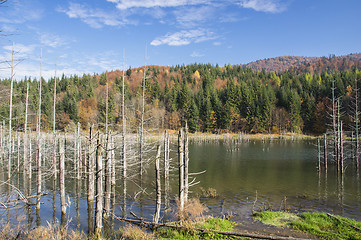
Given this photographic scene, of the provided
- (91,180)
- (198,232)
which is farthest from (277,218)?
(91,180)

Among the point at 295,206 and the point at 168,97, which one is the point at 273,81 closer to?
the point at 168,97

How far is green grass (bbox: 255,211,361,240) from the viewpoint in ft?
33.1

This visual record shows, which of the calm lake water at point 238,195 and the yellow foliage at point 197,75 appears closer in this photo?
the calm lake water at point 238,195

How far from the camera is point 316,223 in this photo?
11.5 m

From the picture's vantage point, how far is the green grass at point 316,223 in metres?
10.1

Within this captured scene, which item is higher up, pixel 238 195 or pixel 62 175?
pixel 62 175

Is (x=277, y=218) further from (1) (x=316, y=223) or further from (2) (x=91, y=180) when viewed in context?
(2) (x=91, y=180)

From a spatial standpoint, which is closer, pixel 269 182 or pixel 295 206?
pixel 295 206

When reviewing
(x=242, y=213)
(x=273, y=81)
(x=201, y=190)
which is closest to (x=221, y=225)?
(x=242, y=213)

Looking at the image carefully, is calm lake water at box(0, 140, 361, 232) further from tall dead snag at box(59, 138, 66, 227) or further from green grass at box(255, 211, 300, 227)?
green grass at box(255, 211, 300, 227)

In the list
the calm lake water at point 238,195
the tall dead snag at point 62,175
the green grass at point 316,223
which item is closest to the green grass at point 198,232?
the calm lake water at point 238,195

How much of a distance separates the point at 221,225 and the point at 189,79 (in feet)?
392

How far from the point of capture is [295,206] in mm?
15438

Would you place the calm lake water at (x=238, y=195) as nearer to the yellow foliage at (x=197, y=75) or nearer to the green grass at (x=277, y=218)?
the green grass at (x=277, y=218)
